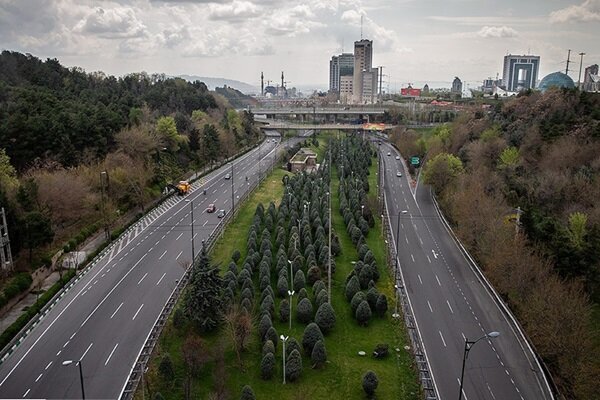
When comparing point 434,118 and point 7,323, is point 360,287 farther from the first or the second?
point 434,118

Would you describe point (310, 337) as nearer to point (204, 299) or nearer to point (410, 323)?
point (204, 299)

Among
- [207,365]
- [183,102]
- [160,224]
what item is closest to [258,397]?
[207,365]

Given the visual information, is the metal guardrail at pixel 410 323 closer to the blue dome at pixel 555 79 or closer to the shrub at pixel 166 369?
the shrub at pixel 166 369

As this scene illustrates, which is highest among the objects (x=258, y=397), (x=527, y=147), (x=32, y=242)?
(x=527, y=147)

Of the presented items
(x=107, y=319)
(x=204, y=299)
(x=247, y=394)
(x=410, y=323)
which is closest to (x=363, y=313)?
(x=410, y=323)

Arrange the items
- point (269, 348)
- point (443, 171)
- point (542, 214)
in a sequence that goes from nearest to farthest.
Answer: point (269, 348), point (542, 214), point (443, 171)

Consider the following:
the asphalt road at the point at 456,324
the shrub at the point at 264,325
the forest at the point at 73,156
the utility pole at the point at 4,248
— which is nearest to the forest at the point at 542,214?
the asphalt road at the point at 456,324

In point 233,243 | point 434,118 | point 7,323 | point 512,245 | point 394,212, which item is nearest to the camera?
point 7,323
